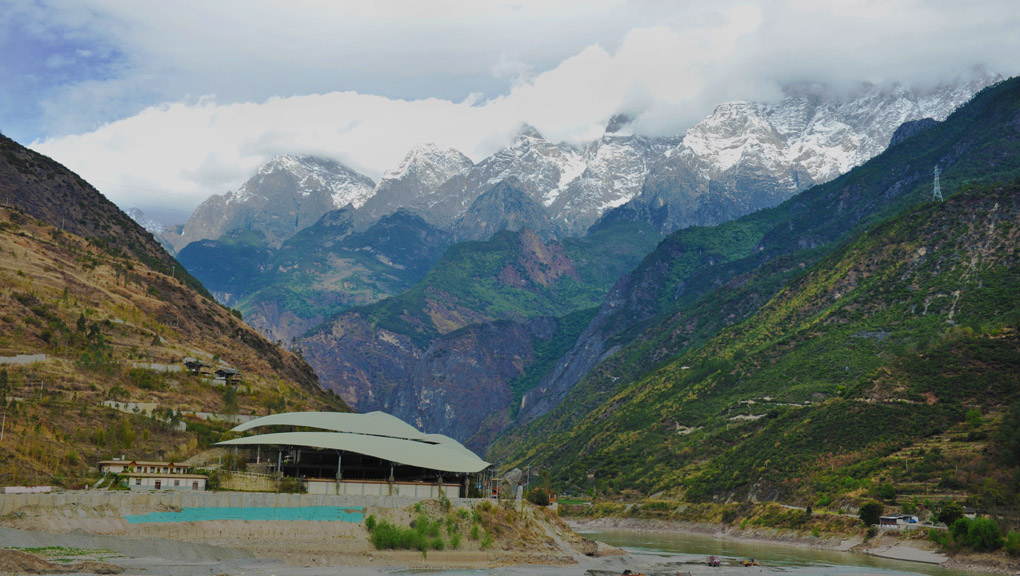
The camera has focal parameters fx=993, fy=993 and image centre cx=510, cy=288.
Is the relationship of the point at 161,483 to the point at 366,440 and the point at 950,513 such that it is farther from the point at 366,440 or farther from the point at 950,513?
the point at 950,513

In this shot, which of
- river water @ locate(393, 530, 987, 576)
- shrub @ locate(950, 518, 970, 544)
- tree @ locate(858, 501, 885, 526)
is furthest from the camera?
tree @ locate(858, 501, 885, 526)

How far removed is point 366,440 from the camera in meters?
96.5

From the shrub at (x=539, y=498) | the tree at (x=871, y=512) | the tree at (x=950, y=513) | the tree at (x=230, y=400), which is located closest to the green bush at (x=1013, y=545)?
the tree at (x=950, y=513)

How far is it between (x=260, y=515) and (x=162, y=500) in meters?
7.91

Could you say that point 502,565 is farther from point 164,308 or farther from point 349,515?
point 164,308

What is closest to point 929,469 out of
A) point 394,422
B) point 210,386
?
point 394,422

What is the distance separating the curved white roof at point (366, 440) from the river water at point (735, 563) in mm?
12963

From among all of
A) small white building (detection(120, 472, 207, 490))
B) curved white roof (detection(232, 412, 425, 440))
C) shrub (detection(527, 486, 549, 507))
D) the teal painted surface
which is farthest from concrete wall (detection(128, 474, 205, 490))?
shrub (detection(527, 486, 549, 507))

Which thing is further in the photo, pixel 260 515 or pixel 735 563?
pixel 735 563

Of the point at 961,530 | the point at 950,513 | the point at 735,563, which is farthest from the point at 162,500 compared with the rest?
the point at 950,513

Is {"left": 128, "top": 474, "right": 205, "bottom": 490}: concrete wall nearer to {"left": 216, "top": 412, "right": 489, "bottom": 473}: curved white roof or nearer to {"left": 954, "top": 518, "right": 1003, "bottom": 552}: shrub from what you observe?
{"left": 216, "top": 412, "right": 489, "bottom": 473}: curved white roof

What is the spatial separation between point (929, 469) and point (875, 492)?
8261 mm

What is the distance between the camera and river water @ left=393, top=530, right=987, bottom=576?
9950cm

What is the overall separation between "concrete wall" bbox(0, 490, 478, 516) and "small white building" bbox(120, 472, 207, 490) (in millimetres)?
4965
